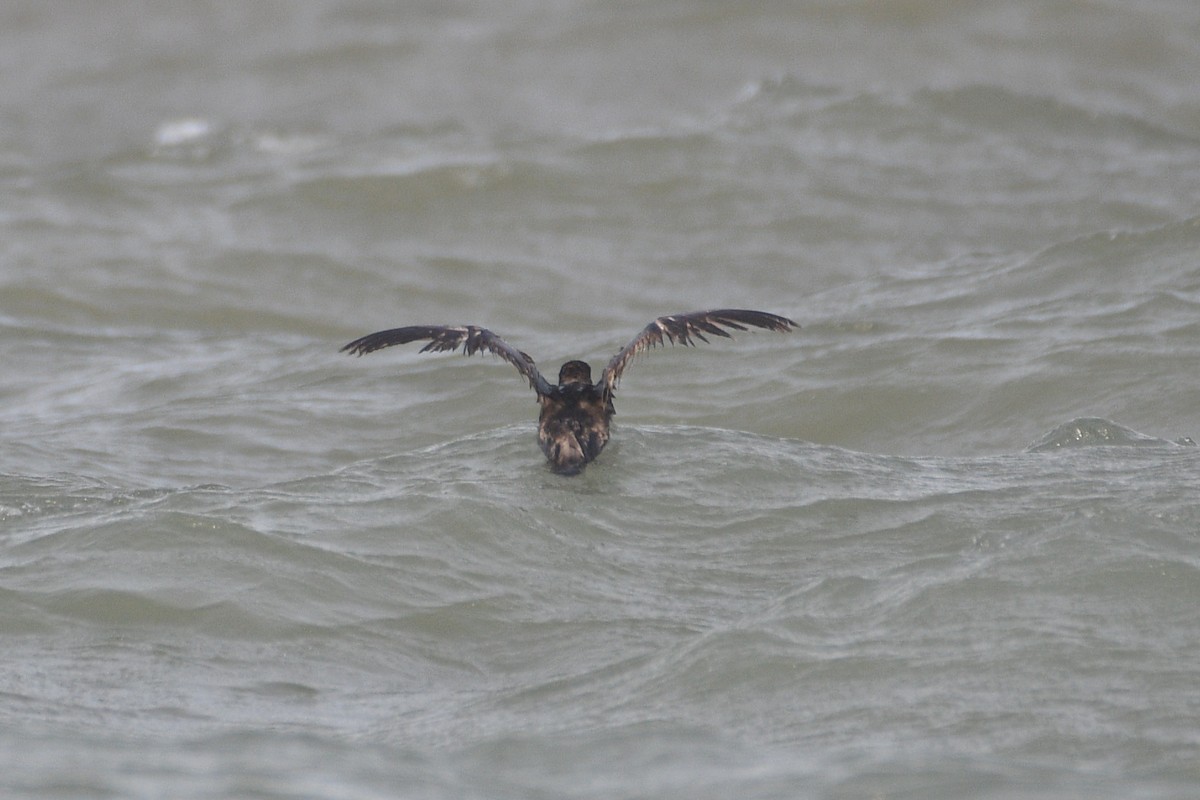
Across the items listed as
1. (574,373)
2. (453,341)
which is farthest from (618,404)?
(453,341)

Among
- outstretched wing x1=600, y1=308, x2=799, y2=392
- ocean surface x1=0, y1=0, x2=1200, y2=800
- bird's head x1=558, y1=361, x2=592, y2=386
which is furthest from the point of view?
bird's head x1=558, y1=361, x2=592, y2=386

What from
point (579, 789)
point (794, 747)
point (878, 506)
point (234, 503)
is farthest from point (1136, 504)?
point (234, 503)

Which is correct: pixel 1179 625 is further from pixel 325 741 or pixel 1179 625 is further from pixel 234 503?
pixel 234 503

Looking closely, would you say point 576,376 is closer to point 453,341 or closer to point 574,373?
point 574,373

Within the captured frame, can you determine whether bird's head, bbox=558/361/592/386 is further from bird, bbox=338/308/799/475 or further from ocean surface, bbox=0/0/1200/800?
ocean surface, bbox=0/0/1200/800

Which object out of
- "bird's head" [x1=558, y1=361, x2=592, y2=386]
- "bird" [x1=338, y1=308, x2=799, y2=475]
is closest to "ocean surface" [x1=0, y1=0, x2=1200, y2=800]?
"bird" [x1=338, y1=308, x2=799, y2=475]
